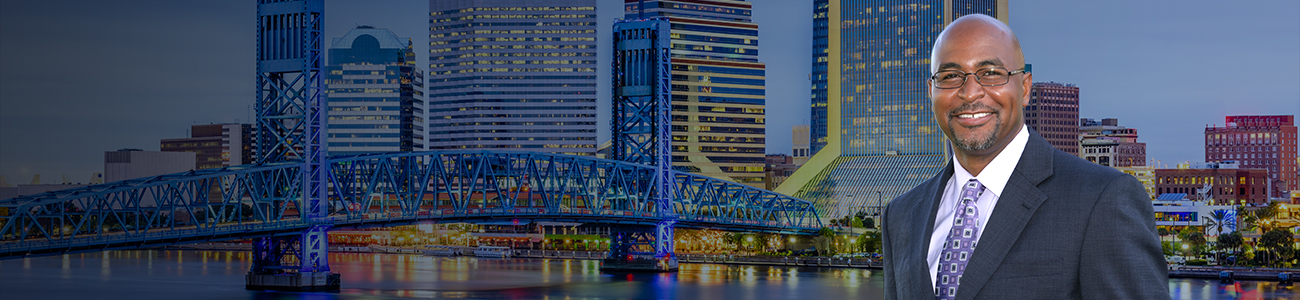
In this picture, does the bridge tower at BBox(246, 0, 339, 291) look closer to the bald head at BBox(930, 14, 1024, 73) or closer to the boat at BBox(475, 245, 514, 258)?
the bald head at BBox(930, 14, 1024, 73)

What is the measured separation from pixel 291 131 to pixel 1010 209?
3133 inches

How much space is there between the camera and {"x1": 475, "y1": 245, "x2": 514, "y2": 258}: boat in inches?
6496

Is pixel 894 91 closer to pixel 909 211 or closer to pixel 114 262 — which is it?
pixel 114 262

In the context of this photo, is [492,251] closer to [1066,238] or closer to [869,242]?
[869,242]

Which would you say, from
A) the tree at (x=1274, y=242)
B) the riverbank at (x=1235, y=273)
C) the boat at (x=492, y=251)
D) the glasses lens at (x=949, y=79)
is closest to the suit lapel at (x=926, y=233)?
the glasses lens at (x=949, y=79)

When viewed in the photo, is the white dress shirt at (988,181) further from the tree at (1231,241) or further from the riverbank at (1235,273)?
the tree at (1231,241)

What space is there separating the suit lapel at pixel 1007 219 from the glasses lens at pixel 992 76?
0.93 ft

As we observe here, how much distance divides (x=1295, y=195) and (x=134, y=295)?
157 metres

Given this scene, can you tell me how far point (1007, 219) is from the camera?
4.50 m

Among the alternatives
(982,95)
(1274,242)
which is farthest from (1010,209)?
(1274,242)

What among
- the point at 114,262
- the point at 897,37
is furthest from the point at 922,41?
the point at 114,262

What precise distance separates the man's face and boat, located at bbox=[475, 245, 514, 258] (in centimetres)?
16121

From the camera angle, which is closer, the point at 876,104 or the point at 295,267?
the point at 295,267

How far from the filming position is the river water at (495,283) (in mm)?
88438
